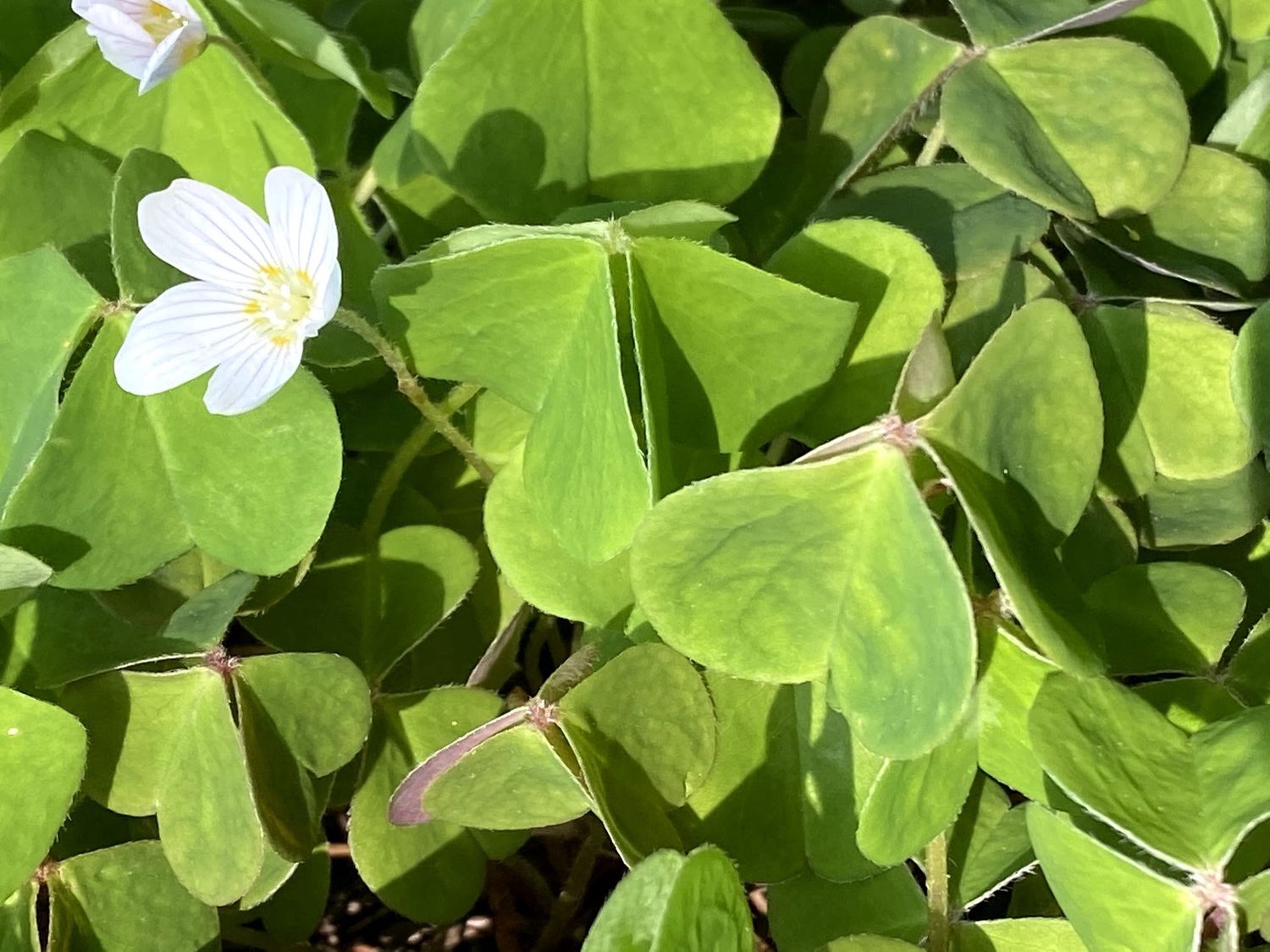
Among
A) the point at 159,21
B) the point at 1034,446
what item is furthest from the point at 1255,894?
the point at 159,21

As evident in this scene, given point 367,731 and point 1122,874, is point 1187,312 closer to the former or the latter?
point 1122,874

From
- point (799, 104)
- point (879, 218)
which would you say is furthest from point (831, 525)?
point (799, 104)

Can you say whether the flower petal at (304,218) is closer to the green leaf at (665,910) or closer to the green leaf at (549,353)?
the green leaf at (549,353)

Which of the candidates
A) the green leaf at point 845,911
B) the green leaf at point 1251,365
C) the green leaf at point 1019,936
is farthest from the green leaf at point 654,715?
the green leaf at point 1251,365

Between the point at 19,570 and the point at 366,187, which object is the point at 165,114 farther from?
the point at 19,570

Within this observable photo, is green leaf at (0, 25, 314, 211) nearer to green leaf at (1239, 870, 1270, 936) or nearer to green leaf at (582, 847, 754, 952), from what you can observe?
green leaf at (582, 847, 754, 952)

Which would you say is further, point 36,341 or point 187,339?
point 36,341
